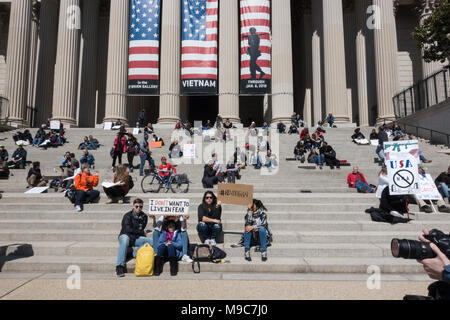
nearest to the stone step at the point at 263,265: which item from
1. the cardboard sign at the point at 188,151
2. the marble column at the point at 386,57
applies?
the cardboard sign at the point at 188,151

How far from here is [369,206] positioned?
8.05 m

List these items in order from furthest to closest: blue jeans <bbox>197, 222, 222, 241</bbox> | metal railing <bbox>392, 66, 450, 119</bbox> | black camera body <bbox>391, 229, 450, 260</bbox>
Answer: metal railing <bbox>392, 66, 450, 119</bbox> < blue jeans <bbox>197, 222, 222, 241</bbox> < black camera body <bbox>391, 229, 450, 260</bbox>

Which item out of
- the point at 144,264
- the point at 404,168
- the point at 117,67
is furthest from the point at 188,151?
the point at 117,67

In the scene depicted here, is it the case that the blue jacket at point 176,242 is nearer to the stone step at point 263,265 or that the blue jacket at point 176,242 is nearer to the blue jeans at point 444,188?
the stone step at point 263,265

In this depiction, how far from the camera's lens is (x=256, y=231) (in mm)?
5969

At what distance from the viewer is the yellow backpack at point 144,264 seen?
16.4 feet

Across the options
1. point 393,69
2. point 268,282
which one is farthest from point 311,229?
point 393,69

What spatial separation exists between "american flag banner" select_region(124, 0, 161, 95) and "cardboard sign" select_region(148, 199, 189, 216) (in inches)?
646

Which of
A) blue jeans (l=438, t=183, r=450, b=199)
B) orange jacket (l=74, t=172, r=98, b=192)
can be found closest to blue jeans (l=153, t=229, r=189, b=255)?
orange jacket (l=74, t=172, r=98, b=192)

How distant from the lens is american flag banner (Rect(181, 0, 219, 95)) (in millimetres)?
20672

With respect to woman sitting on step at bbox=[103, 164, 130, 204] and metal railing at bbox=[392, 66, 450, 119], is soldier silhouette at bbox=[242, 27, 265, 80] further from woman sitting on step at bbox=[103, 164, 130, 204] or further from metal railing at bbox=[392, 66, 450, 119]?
woman sitting on step at bbox=[103, 164, 130, 204]

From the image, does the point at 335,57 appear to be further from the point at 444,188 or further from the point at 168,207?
the point at 168,207

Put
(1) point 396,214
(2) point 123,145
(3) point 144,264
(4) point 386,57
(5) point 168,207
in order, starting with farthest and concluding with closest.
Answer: (4) point 386,57
(2) point 123,145
(1) point 396,214
(5) point 168,207
(3) point 144,264

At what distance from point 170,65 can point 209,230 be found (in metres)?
17.6
